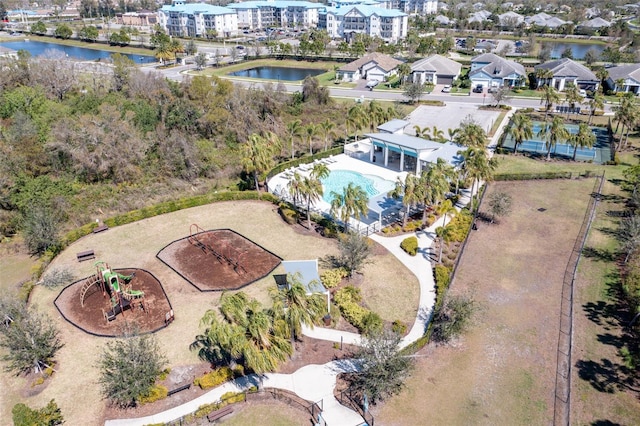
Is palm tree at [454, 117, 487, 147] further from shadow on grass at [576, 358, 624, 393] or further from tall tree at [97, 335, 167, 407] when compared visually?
tall tree at [97, 335, 167, 407]

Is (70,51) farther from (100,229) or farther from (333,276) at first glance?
(333,276)

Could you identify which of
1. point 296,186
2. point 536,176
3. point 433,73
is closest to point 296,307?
point 296,186

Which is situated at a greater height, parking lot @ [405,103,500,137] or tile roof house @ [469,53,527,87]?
tile roof house @ [469,53,527,87]

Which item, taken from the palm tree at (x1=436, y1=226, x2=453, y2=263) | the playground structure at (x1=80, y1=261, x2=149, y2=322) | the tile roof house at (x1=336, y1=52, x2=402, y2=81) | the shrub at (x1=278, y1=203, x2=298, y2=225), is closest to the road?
the tile roof house at (x1=336, y1=52, x2=402, y2=81)

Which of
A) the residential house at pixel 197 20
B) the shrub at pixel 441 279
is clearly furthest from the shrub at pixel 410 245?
the residential house at pixel 197 20

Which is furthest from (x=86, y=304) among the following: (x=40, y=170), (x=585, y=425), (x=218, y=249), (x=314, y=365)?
(x=585, y=425)

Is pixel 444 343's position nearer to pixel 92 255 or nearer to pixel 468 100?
pixel 92 255
